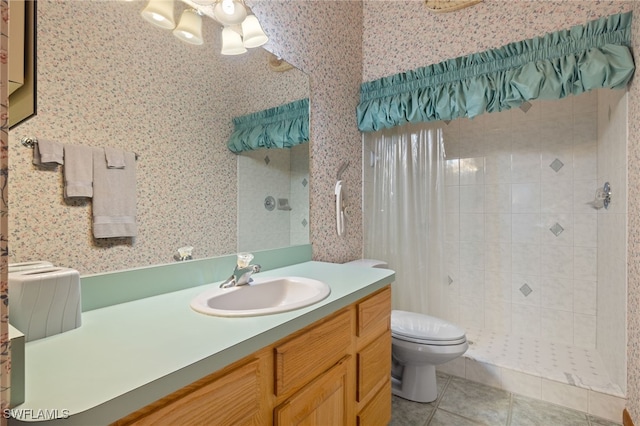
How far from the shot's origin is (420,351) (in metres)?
1.75

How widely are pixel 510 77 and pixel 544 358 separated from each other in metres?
1.79

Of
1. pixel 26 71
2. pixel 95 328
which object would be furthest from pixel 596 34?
pixel 95 328

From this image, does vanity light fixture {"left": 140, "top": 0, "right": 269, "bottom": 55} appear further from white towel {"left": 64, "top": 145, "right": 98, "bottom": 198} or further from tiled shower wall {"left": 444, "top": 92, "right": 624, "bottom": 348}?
tiled shower wall {"left": 444, "top": 92, "right": 624, "bottom": 348}

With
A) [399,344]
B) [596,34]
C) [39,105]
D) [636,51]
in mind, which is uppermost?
[596,34]

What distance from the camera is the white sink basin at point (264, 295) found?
99cm

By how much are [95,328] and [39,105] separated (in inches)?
24.5

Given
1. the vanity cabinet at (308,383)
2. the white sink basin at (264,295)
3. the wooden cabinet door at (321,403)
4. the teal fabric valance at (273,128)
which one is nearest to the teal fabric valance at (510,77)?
the teal fabric valance at (273,128)

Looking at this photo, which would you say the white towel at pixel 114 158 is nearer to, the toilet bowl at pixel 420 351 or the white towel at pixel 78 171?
the white towel at pixel 78 171

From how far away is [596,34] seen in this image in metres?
1.62

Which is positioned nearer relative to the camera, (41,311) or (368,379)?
(41,311)

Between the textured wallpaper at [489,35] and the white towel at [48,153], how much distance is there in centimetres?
212

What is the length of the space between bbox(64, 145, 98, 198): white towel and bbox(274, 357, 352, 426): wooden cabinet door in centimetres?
85

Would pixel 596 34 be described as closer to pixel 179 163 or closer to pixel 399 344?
pixel 399 344

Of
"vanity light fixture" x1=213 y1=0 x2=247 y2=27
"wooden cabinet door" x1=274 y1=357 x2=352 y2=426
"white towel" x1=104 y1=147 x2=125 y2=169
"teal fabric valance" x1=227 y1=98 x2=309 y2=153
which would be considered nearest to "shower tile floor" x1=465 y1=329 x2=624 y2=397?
"wooden cabinet door" x1=274 y1=357 x2=352 y2=426
